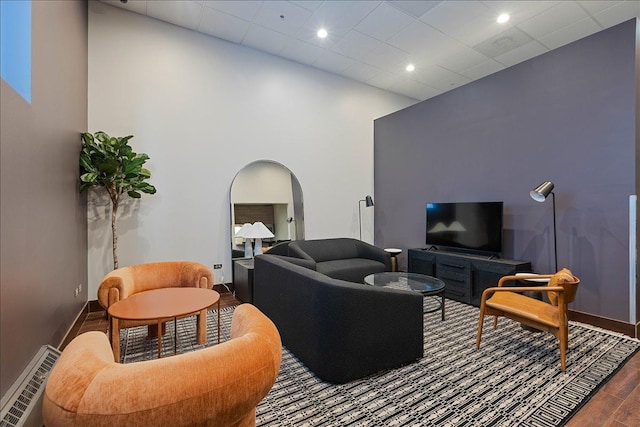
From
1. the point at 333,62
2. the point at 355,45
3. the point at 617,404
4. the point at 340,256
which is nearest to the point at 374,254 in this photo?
the point at 340,256

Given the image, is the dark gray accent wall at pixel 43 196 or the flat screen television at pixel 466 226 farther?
Answer: the flat screen television at pixel 466 226

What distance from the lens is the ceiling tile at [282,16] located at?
3.78 metres

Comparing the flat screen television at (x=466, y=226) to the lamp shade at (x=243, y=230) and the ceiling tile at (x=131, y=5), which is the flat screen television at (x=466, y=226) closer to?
the lamp shade at (x=243, y=230)

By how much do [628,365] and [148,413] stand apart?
3459mm

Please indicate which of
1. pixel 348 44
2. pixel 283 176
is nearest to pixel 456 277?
pixel 283 176

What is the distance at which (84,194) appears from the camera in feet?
11.8

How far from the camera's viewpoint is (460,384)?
7.03 ft

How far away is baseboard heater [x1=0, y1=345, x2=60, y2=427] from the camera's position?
1.57 m

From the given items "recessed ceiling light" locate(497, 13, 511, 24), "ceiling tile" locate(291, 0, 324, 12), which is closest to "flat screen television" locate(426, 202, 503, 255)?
"recessed ceiling light" locate(497, 13, 511, 24)

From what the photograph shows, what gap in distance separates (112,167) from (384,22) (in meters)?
3.97

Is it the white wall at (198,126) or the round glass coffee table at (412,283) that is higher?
the white wall at (198,126)

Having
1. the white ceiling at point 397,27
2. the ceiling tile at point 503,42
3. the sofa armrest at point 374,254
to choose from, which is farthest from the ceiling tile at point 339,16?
the sofa armrest at point 374,254

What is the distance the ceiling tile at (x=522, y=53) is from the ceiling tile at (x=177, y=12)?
4.78 meters

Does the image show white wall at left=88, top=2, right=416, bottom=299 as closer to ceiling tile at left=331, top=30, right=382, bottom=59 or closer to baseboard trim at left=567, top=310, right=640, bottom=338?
ceiling tile at left=331, top=30, right=382, bottom=59
